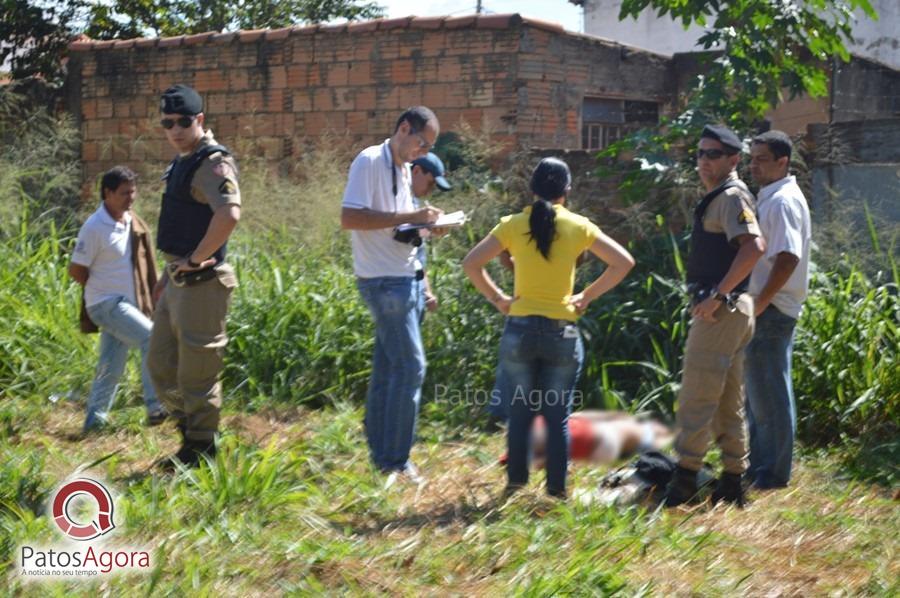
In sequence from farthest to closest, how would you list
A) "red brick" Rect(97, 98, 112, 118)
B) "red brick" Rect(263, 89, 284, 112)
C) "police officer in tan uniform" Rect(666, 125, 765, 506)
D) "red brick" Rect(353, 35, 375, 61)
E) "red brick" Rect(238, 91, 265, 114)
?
"red brick" Rect(97, 98, 112, 118)
"red brick" Rect(238, 91, 265, 114)
"red brick" Rect(263, 89, 284, 112)
"red brick" Rect(353, 35, 375, 61)
"police officer in tan uniform" Rect(666, 125, 765, 506)

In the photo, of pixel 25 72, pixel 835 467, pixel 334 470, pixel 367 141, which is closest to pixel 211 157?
pixel 334 470

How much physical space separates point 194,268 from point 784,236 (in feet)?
8.51

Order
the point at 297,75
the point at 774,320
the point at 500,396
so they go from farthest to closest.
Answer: the point at 297,75, the point at 500,396, the point at 774,320

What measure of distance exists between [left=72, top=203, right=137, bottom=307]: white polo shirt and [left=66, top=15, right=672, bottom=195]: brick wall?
4.54 m

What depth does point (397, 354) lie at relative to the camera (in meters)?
5.35

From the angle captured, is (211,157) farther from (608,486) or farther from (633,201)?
(633,201)

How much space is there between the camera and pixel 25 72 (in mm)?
14234

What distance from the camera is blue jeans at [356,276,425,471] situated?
17.5ft

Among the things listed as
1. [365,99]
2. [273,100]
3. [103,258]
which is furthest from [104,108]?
[103,258]

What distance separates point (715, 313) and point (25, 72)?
37.9 feet

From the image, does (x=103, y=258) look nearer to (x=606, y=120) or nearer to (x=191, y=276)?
(x=191, y=276)

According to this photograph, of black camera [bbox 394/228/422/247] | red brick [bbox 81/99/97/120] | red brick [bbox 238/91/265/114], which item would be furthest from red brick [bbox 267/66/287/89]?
black camera [bbox 394/228/422/247]

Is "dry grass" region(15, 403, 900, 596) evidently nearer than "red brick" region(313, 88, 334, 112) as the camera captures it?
Yes

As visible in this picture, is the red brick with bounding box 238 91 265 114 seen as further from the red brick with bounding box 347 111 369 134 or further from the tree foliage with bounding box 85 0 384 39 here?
the tree foliage with bounding box 85 0 384 39
